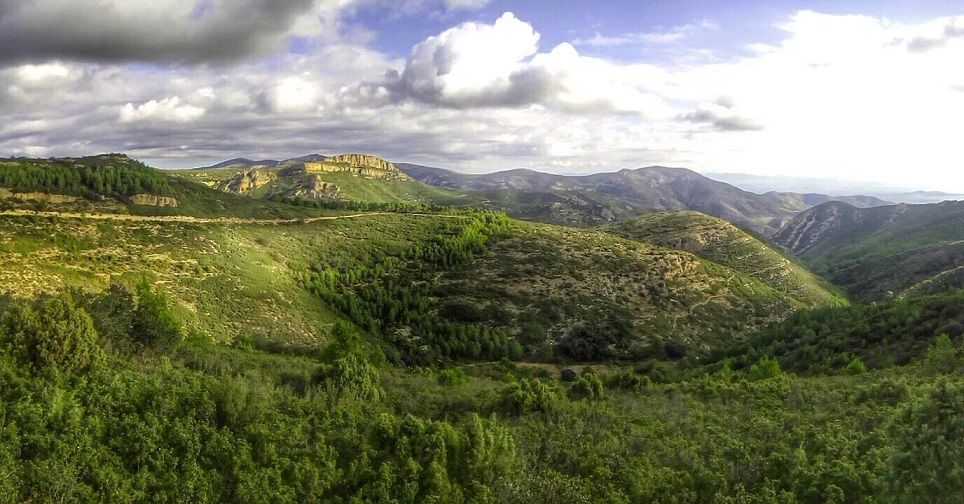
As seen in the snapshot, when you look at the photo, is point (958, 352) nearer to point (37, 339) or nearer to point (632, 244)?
point (37, 339)

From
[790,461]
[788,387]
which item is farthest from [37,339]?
[788,387]

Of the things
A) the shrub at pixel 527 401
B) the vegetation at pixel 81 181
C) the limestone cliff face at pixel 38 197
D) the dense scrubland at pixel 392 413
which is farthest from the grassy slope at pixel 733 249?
the limestone cliff face at pixel 38 197

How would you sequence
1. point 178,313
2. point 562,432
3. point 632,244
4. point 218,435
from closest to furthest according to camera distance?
point 218,435 → point 562,432 → point 178,313 → point 632,244

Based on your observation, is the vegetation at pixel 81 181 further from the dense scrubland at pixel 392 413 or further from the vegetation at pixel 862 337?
the vegetation at pixel 862 337

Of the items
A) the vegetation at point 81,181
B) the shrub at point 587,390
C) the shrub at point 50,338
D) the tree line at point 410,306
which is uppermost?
the vegetation at point 81,181

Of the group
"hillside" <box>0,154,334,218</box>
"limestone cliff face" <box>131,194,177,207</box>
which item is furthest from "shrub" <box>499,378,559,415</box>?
"limestone cliff face" <box>131,194,177,207</box>

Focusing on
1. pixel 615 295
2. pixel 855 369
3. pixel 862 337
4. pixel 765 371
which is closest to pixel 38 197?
pixel 615 295
